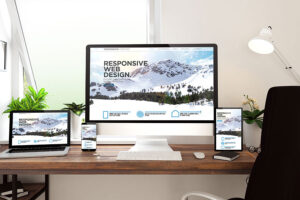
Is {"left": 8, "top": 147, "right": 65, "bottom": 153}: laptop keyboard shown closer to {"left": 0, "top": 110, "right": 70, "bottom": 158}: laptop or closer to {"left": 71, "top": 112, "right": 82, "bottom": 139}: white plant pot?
{"left": 0, "top": 110, "right": 70, "bottom": 158}: laptop

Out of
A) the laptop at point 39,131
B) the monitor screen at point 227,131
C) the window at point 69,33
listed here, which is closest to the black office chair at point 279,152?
the monitor screen at point 227,131

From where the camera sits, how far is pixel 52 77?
6.76 feet

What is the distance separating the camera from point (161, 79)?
1.30 metres

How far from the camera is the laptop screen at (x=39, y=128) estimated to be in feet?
4.27

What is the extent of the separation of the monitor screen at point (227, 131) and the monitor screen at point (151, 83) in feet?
0.18

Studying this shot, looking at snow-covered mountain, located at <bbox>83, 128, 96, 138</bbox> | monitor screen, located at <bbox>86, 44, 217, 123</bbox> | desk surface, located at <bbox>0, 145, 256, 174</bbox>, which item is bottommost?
desk surface, located at <bbox>0, 145, 256, 174</bbox>

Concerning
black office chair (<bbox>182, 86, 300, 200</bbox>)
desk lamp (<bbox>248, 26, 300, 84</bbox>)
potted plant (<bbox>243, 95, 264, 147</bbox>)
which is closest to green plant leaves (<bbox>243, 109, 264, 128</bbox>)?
potted plant (<bbox>243, 95, 264, 147</bbox>)

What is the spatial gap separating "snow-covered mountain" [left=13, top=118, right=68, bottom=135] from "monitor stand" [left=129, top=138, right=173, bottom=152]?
48 cm

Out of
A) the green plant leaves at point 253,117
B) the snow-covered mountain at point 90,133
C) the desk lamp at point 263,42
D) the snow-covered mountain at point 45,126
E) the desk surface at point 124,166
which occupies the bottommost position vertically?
the desk surface at point 124,166

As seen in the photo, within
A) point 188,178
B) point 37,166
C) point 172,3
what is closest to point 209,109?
point 188,178

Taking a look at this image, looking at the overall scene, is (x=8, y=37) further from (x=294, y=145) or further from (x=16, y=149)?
(x=294, y=145)

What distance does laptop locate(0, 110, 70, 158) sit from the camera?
4.24 ft

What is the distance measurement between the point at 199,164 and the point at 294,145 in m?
0.47

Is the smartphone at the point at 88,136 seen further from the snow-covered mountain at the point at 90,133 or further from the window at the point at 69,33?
the window at the point at 69,33
